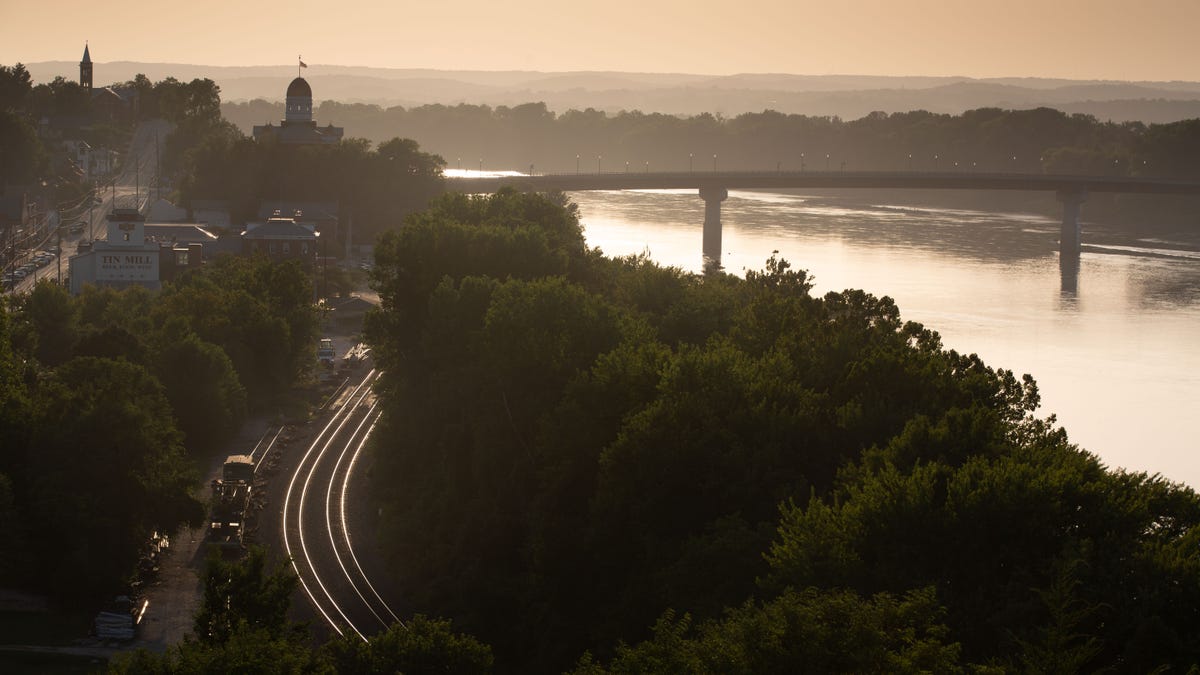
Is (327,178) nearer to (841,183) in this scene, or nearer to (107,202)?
(107,202)

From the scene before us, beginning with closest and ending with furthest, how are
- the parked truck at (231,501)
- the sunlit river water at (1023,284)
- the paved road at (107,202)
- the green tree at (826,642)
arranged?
the green tree at (826,642), the parked truck at (231,501), the sunlit river water at (1023,284), the paved road at (107,202)

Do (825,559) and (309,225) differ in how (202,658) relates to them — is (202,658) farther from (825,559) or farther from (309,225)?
(309,225)

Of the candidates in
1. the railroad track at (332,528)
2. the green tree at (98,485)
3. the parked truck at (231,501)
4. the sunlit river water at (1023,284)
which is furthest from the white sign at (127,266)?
the sunlit river water at (1023,284)

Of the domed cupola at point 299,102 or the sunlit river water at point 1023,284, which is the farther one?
the domed cupola at point 299,102

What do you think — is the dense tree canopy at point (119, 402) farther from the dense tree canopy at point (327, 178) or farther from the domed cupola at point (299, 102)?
the domed cupola at point (299, 102)

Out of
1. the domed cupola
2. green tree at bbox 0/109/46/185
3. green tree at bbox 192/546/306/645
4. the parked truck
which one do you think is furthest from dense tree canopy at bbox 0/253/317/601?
green tree at bbox 0/109/46/185

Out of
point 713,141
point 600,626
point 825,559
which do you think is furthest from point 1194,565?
point 713,141
